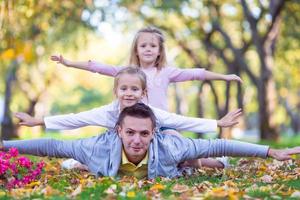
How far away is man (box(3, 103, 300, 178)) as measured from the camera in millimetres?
6766

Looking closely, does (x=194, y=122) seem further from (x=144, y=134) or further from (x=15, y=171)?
(x=15, y=171)

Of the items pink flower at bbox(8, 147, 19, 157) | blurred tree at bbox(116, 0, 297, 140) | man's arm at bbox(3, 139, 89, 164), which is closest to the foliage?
man's arm at bbox(3, 139, 89, 164)

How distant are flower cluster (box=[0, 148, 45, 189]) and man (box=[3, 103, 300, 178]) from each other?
0.24 m

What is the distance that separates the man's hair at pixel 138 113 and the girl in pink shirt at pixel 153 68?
1.38 meters

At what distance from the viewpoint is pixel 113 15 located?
922 inches

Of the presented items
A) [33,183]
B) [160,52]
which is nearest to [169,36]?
[160,52]

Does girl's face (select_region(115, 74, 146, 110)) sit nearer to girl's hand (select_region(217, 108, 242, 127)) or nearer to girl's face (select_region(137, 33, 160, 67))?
girl's hand (select_region(217, 108, 242, 127))

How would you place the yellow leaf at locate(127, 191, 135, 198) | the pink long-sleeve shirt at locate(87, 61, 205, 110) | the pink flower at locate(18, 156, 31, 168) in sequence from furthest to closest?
1. the pink long-sleeve shirt at locate(87, 61, 205, 110)
2. the pink flower at locate(18, 156, 31, 168)
3. the yellow leaf at locate(127, 191, 135, 198)

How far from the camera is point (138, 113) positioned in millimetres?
6777

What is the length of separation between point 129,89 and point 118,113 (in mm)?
397

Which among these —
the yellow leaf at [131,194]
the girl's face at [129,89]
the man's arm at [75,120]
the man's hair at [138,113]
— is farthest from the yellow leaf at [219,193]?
the man's arm at [75,120]

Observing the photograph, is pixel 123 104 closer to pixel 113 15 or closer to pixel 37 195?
pixel 37 195

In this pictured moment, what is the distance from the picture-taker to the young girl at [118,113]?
7266mm

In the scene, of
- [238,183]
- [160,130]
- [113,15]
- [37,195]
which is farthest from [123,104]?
[113,15]
